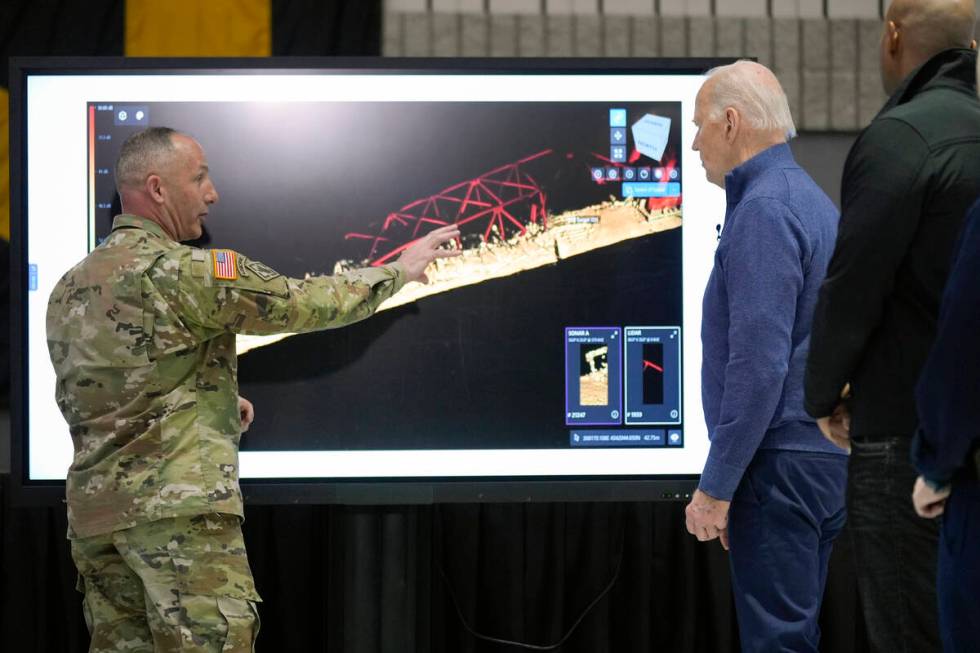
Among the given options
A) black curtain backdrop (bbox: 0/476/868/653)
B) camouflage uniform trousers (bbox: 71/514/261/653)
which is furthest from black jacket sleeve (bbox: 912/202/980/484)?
black curtain backdrop (bbox: 0/476/868/653)

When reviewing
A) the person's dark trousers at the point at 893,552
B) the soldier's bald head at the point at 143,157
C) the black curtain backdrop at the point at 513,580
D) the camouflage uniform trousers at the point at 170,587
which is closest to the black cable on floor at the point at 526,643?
the black curtain backdrop at the point at 513,580

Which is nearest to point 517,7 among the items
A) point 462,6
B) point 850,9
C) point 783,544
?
point 462,6

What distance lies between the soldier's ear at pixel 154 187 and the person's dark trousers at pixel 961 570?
177 cm

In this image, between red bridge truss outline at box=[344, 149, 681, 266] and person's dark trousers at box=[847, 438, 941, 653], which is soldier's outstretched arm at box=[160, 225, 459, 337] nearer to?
red bridge truss outline at box=[344, 149, 681, 266]

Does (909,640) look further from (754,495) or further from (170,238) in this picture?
(170,238)

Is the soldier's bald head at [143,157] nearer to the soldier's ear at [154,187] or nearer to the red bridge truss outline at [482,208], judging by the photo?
the soldier's ear at [154,187]

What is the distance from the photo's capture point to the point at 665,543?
3.71m

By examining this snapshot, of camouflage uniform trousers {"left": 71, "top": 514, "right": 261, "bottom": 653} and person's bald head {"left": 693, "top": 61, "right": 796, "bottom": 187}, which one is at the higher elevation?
person's bald head {"left": 693, "top": 61, "right": 796, "bottom": 187}

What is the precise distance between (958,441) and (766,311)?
0.75 m

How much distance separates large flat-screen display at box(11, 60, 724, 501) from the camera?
9.68 feet

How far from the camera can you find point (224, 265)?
2.40 meters

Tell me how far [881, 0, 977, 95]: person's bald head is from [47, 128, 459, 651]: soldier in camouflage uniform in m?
1.27

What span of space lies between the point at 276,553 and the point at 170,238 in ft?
4.77

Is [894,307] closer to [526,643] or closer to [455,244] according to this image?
[455,244]
